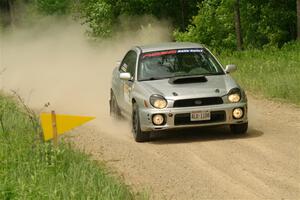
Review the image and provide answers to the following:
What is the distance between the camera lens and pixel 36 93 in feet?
69.4

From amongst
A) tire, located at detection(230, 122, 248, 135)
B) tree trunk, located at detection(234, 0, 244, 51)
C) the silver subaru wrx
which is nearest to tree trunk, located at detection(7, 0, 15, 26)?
tree trunk, located at detection(234, 0, 244, 51)

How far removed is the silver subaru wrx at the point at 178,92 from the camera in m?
11.4

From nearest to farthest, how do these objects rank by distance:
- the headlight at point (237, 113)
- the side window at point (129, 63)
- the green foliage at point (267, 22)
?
the headlight at point (237, 113) → the side window at point (129, 63) → the green foliage at point (267, 22)

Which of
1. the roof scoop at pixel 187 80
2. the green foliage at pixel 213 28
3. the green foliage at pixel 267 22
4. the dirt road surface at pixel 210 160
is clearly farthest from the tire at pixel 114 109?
the green foliage at pixel 213 28

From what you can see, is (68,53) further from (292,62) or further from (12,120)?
(12,120)

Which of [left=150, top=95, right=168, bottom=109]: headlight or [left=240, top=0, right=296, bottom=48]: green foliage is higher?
[left=240, top=0, right=296, bottom=48]: green foliage

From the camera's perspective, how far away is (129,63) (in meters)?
13.6

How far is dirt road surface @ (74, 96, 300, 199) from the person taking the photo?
8422 millimetres

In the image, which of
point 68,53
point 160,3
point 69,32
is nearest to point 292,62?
point 68,53

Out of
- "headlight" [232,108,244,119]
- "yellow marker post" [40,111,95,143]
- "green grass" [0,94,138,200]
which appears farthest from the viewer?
"headlight" [232,108,244,119]

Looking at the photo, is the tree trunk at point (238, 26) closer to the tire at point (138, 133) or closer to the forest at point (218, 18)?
the forest at point (218, 18)

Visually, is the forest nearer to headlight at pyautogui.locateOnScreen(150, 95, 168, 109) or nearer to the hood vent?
the hood vent

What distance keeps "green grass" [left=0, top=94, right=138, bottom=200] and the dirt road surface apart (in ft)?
1.82

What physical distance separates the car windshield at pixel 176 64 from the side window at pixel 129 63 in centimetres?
24
